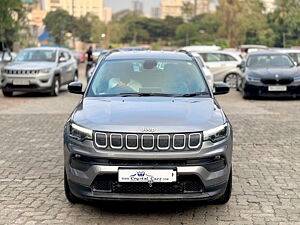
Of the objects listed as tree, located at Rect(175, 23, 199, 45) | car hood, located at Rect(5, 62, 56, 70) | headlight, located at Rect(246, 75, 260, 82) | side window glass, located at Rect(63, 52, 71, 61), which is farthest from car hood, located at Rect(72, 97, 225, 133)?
tree, located at Rect(175, 23, 199, 45)

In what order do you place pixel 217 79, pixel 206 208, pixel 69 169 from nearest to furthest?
1. pixel 69 169
2. pixel 206 208
3. pixel 217 79

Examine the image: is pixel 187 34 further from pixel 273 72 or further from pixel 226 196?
pixel 226 196

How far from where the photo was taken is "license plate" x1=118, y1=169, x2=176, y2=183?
4.50 meters

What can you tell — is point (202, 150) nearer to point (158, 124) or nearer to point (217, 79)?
point (158, 124)

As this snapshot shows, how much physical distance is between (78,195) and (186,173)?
1044 millimetres

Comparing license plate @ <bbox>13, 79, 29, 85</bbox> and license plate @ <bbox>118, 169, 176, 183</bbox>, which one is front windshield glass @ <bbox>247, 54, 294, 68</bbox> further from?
license plate @ <bbox>118, 169, 176, 183</bbox>

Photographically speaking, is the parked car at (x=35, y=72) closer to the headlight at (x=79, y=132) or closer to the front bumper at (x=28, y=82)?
the front bumper at (x=28, y=82)

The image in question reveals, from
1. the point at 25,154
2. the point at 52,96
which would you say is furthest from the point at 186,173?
the point at 52,96

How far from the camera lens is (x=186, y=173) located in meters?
4.52

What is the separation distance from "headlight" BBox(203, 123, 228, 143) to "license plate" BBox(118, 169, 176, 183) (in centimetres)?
45

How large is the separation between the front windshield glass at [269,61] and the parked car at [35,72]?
6.06 meters

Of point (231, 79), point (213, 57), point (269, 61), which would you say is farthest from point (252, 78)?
point (213, 57)

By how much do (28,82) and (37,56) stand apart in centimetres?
160

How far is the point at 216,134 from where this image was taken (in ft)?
15.5
